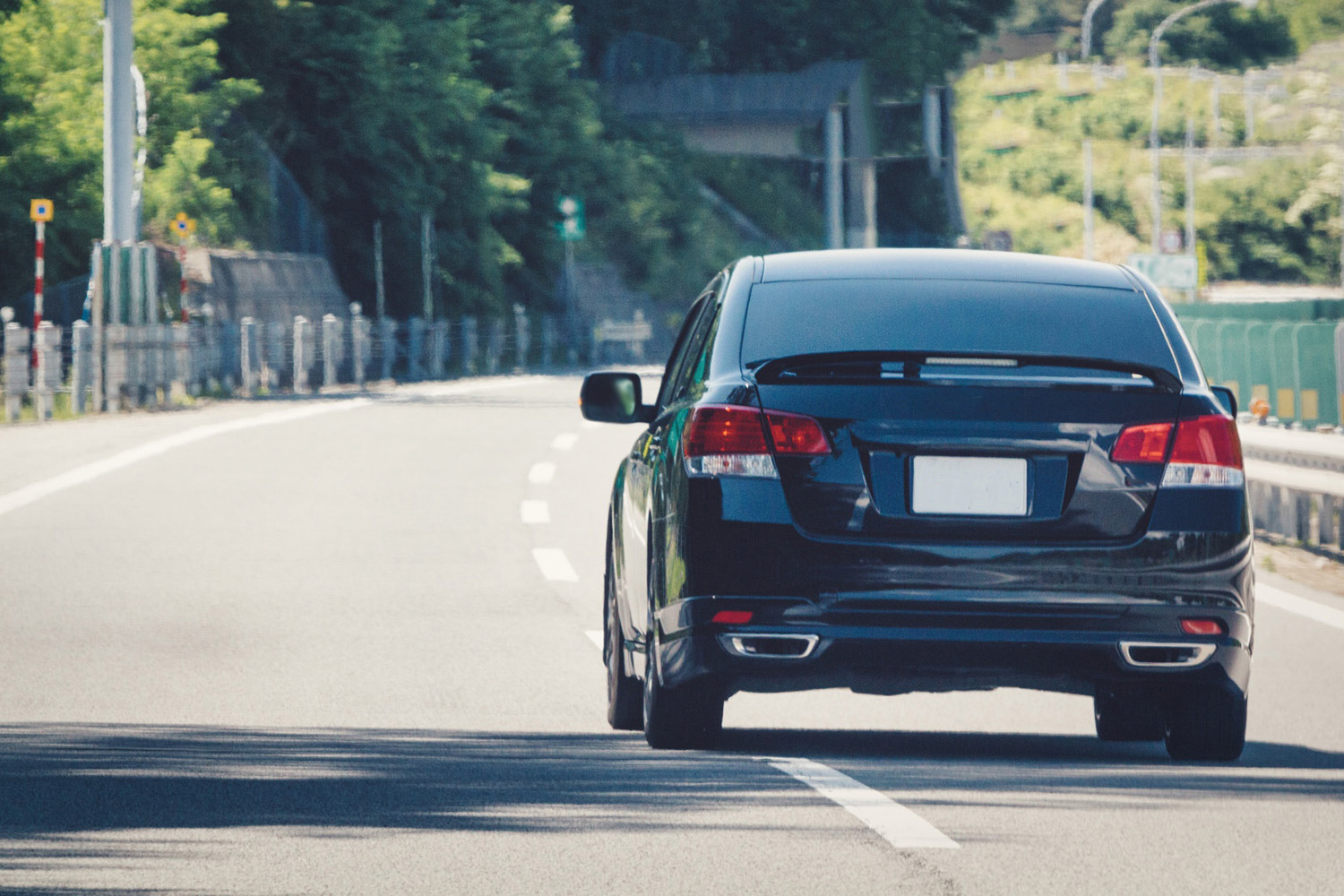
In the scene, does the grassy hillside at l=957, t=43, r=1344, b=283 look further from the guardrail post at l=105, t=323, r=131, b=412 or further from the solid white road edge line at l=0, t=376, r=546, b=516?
the guardrail post at l=105, t=323, r=131, b=412

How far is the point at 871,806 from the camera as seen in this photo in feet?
22.3

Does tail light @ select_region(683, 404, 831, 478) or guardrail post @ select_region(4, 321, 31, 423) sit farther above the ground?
guardrail post @ select_region(4, 321, 31, 423)

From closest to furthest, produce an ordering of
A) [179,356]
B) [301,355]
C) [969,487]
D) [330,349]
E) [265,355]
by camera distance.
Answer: [969,487]
[179,356]
[265,355]
[301,355]
[330,349]

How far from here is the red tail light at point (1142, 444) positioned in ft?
22.9

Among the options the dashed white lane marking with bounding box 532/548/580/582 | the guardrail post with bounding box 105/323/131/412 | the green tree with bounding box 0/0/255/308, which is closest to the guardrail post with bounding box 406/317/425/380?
the green tree with bounding box 0/0/255/308

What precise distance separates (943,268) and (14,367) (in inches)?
881

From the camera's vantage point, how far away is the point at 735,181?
3356 inches

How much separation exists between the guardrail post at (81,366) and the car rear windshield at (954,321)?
2316 cm

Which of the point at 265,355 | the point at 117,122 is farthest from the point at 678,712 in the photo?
the point at 265,355

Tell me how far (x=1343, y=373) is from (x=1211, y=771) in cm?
1699

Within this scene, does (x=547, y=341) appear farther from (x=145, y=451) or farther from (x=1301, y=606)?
(x=1301, y=606)

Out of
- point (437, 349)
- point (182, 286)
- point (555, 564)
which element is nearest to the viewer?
point (555, 564)

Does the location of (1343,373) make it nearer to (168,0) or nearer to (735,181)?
(168,0)

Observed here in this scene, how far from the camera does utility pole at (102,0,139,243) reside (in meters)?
31.1
